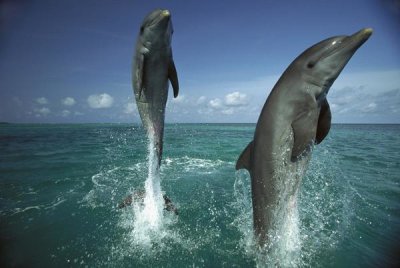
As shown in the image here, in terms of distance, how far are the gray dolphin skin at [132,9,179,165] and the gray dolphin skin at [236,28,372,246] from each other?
2048 millimetres

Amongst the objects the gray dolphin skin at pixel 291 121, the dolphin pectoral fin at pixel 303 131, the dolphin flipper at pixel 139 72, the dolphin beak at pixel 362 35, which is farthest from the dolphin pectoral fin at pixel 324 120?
the dolphin flipper at pixel 139 72

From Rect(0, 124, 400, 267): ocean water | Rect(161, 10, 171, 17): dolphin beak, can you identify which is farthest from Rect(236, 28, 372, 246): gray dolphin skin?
Rect(161, 10, 171, 17): dolphin beak

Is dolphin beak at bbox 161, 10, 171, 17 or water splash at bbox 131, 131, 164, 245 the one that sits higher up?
dolphin beak at bbox 161, 10, 171, 17

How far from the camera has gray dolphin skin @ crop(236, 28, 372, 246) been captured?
4.82 metres

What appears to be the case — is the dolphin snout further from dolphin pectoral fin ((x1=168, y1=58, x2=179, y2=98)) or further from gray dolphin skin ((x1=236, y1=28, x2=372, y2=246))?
dolphin pectoral fin ((x1=168, y1=58, x2=179, y2=98))

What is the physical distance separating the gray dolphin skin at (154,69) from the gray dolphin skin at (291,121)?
6.72 feet

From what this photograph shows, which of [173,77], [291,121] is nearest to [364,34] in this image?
[291,121]

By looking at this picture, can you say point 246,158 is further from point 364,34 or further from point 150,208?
point 150,208

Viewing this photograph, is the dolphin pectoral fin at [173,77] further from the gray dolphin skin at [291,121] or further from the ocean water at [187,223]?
the ocean water at [187,223]

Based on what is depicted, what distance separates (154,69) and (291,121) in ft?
8.79

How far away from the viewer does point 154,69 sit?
5625mm

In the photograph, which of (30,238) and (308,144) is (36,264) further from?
(308,144)

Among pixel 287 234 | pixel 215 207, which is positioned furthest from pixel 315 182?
pixel 287 234

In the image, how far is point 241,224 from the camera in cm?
747
